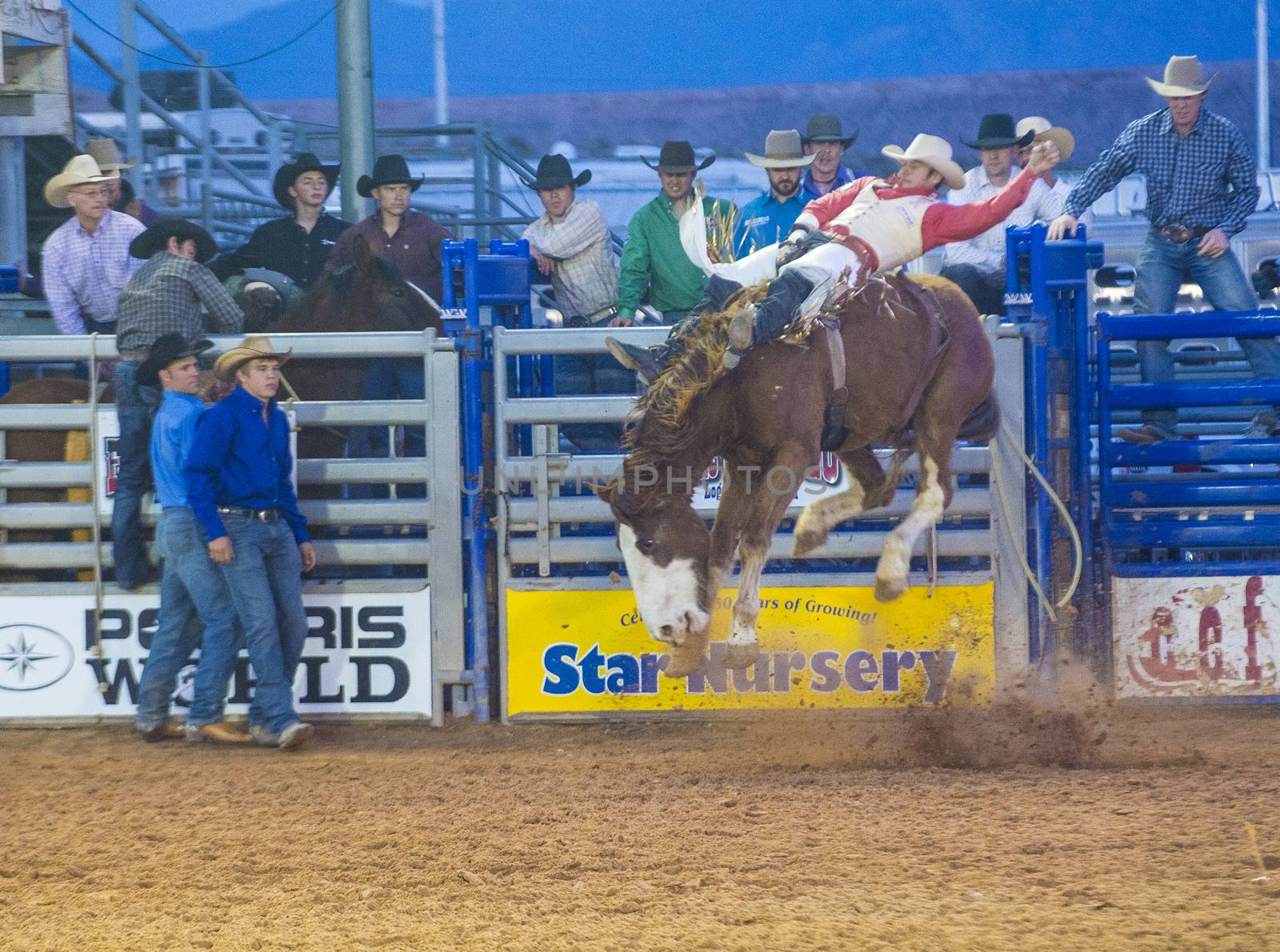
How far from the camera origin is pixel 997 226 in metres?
7.73

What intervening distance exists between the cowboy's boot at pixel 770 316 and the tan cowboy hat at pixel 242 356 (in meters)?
2.48

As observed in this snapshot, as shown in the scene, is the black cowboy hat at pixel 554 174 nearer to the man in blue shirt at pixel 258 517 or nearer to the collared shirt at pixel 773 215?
the collared shirt at pixel 773 215

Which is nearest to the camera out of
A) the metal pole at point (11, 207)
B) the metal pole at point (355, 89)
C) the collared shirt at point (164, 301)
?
the collared shirt at point (164, 301)

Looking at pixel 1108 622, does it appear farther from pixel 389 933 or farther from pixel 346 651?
pixel 389 933

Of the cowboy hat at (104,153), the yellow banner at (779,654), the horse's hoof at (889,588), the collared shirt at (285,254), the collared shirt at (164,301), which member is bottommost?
the yellow banner at (779,654)

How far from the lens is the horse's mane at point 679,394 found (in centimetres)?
493

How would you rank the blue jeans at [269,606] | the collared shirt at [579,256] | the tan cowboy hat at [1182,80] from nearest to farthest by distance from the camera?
1. the blue jeans at [269,606]
2. the tan cowboy hat at [1182,80]
3. the collared shirt at [579,256]

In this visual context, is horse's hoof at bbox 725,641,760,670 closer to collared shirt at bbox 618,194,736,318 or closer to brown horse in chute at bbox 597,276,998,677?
brown horse in chute at bbox 597,276,998,677

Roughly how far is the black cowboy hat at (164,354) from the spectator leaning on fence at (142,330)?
11 cm

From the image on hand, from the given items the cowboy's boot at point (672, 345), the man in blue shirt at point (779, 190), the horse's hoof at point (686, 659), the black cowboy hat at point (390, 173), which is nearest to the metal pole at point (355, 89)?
the black cowboy hat at point (390, 173)

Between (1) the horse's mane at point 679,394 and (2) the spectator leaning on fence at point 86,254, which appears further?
(2) the spectator leaning on fence at point 86,254

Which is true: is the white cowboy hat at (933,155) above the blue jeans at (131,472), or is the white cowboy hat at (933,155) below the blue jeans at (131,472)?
above

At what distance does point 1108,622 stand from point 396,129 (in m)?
7.03

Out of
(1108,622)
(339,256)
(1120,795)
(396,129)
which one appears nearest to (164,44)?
(396,129)
